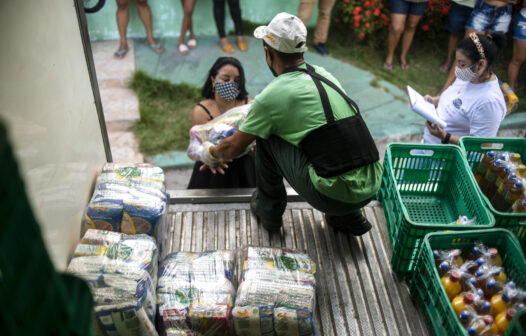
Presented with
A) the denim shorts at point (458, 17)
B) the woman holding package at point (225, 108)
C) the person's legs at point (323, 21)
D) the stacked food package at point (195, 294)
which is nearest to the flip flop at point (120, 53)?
the person's legs at point (323, 21)

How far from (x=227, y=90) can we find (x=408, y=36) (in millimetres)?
3867

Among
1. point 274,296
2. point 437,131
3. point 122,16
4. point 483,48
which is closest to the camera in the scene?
point 274,296

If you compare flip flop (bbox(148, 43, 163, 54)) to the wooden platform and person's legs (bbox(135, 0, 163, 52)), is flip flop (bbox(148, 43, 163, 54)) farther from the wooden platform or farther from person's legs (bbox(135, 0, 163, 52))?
the wooden platform

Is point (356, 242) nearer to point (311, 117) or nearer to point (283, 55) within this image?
point (311, 117)

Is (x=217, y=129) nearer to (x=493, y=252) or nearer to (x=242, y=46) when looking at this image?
(x=493, y=252)

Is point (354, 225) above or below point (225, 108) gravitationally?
below

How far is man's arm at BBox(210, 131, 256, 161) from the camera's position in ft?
8.64

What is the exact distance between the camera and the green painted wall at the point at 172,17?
634cm

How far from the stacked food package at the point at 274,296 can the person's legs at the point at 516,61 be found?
438cm

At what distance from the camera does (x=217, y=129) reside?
3.07 meters

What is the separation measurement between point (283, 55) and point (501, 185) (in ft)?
5.34

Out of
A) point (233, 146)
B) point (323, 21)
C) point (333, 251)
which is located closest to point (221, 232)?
point (233, 146)

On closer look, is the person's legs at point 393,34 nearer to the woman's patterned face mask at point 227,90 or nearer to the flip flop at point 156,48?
the flip flop at point 156,48

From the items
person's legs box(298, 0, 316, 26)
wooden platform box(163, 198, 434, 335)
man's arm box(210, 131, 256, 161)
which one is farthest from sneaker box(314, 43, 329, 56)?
man's arm box(210, 131, 256, 161)
